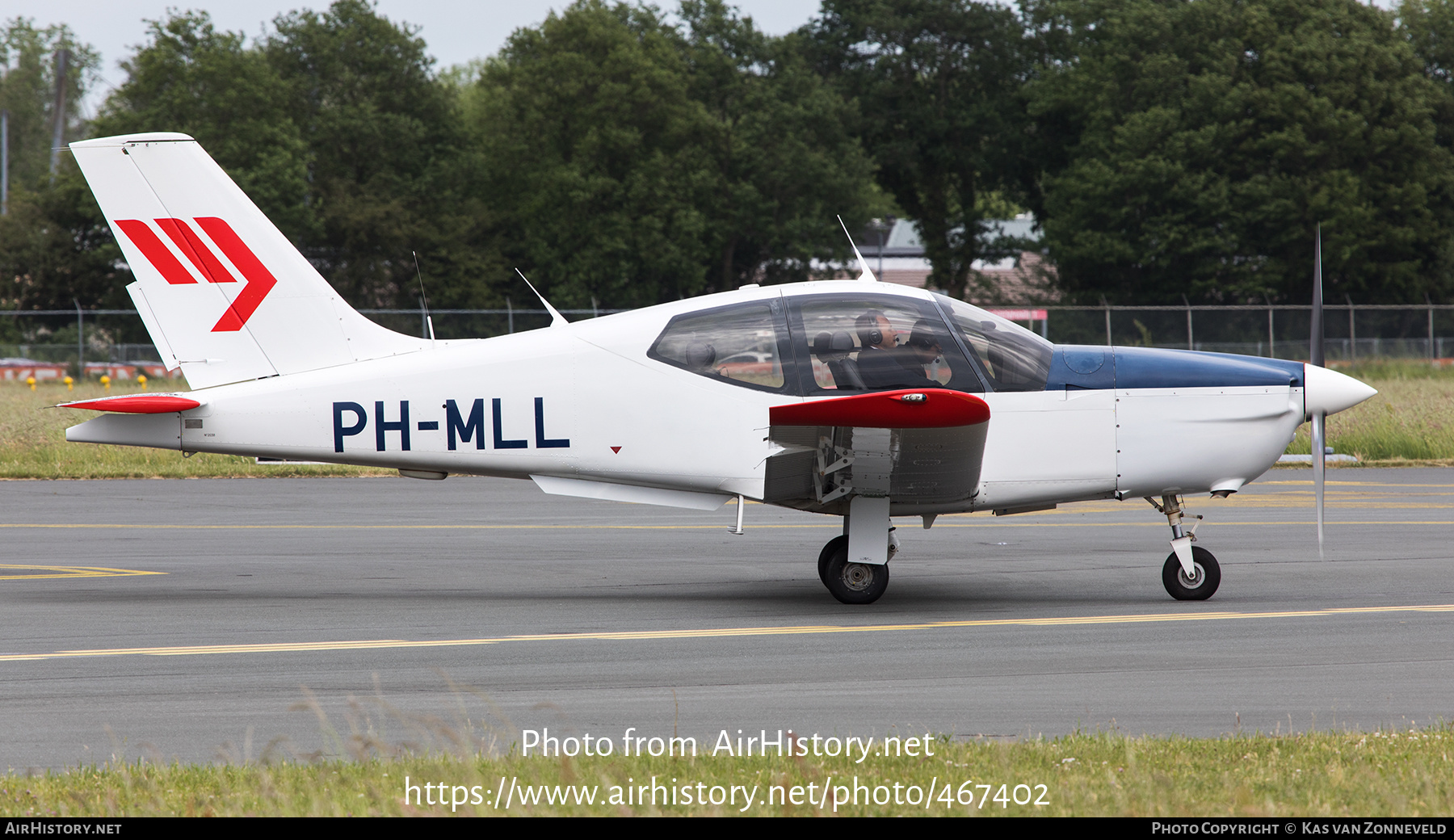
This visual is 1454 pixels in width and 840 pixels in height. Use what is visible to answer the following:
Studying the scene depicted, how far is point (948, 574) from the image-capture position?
1068 centimetres

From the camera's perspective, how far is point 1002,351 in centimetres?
920

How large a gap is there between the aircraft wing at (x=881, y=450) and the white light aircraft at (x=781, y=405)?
0.07 ft

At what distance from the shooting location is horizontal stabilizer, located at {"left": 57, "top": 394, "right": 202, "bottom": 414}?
905cm

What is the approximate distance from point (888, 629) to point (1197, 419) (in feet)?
8.50

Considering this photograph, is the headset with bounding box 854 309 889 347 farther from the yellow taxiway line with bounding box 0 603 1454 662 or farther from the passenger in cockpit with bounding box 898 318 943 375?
the yellow taxiway line with bounding box 0 603 1454 662

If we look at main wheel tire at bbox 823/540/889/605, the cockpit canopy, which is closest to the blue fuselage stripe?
the cockpit canopy

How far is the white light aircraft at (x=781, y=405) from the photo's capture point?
29.8 ft

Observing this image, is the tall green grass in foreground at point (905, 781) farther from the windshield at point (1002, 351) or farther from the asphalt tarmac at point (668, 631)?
the windshield at point (1002, 351)

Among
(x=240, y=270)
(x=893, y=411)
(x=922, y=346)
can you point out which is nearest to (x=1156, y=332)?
(x=922, y=346)

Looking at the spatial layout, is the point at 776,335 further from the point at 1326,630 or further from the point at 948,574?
the point at 1326,630

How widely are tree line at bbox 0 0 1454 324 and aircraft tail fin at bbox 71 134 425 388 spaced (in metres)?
44.1

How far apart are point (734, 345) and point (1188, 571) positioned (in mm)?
3429
